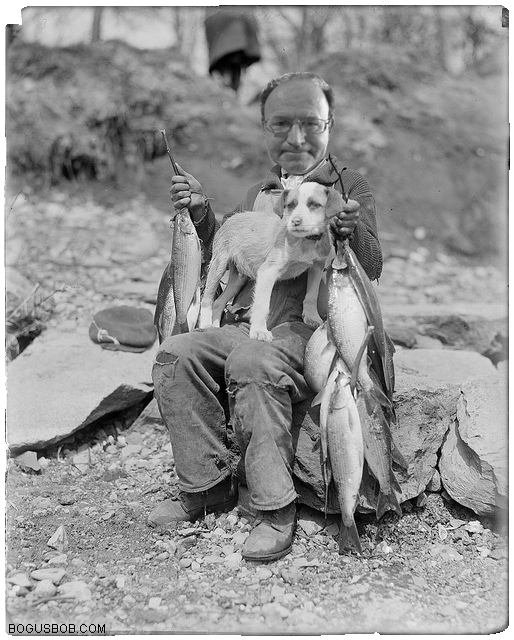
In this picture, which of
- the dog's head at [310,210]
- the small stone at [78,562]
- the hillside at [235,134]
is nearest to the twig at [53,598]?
the small stone at [78,562]

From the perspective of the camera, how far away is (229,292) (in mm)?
3332

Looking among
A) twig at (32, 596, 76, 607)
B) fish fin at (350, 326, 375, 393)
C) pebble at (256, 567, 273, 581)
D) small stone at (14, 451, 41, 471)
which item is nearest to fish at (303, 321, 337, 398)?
fish fin at (350, 326, 375, 393)

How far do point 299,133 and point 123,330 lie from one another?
6.96 ft

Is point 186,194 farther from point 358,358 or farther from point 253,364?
point 358,358

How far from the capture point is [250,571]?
107 inches

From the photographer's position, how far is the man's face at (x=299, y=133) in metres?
3.23

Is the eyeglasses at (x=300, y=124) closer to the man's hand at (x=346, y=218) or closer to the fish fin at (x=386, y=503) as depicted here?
the man's hand at (x=346, y=218)

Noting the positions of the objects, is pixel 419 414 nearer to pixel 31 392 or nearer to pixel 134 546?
pixel 134 546

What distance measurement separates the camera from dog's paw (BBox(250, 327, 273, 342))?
296 centimetres

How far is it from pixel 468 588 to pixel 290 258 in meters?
1.62

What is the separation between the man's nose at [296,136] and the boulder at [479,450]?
154 centimetres

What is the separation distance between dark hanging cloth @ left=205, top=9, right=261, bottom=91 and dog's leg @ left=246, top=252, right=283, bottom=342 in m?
8.45

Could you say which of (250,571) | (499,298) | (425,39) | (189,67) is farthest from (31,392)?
(425,39)

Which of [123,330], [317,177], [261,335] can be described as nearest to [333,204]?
[317,177]
